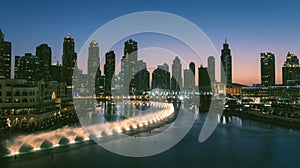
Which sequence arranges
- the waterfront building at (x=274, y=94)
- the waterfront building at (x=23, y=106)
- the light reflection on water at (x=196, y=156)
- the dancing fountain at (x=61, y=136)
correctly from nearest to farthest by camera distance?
the light reflection on water at (x=196, y=156) < the dancing fountain at (x=61, y=136) < the waterfront building at (x=23, y=106) < the waterfront building at (x=274, y=94)

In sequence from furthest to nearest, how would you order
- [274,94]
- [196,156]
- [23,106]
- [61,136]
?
[274,94], [23,106], [61,136], [196,156]

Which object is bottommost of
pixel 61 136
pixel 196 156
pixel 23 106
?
pixel 196 156

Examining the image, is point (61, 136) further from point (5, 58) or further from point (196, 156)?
point (5, 58)

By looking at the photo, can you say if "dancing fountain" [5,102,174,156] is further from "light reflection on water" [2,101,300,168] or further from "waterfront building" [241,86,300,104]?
"waterfront building" [241,86,300,104]

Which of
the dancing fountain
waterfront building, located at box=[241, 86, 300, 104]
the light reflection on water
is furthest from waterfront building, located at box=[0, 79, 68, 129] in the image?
waterfront building, located at box=[241, 86, 300, 104]

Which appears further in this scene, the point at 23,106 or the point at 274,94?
the point at 274,94

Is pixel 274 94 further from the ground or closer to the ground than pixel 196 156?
further from the ground

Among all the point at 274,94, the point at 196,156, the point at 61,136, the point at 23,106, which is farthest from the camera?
the point at 274,94

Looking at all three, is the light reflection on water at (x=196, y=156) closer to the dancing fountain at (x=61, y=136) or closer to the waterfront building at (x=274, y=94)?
the dancing fountain at (x=61, y=136)

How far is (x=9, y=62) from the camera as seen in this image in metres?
52.7

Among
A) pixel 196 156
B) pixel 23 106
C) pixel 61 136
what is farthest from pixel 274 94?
pixel 61 136

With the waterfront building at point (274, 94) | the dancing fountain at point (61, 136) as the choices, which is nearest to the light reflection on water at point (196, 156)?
the dancing fountain at point (61, 136)

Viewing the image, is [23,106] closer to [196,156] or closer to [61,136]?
[61,136]

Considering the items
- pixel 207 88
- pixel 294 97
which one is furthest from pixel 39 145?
pixel 207 88
